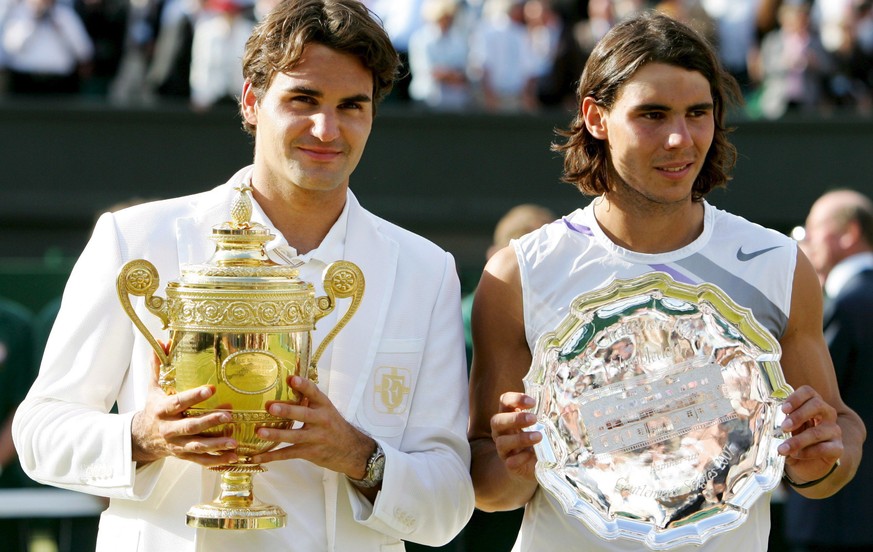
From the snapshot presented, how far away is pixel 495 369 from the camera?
131 inches

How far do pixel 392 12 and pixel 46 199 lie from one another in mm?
3444

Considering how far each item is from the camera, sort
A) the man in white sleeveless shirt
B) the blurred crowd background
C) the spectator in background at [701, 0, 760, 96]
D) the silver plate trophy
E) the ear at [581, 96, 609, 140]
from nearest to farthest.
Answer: the silver plate trophy, the man in white sleeveless shirt, the ear at [581, 96, 609, 140], the blurred crowd background, the spectator in background at [701, 0, 760, 96]

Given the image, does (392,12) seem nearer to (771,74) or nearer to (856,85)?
(771,74)

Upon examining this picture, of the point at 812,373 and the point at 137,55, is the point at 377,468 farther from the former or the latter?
the point at 137,55

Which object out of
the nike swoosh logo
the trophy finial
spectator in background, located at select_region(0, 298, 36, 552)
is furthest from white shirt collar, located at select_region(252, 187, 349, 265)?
spectator in background, located at select_region(0, 298, 36, 552)

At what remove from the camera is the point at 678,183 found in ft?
10.7

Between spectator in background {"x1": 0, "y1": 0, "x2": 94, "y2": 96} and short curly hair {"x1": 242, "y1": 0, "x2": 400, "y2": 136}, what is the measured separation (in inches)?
321

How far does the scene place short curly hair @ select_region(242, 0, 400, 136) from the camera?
3.18 m

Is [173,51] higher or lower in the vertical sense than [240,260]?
higher

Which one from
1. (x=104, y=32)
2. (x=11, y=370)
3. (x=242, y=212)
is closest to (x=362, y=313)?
(x=242, y=212)

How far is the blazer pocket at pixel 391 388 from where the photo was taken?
3172mm

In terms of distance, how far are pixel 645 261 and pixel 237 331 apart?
3.26ft

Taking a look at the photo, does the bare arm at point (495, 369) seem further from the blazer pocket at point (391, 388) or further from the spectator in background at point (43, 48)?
the spectator in background at point (43, 48)

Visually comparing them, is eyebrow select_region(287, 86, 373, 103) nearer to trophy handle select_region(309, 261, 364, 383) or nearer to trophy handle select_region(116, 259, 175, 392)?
trophy handle select_region(309, 261, 364, 383)
